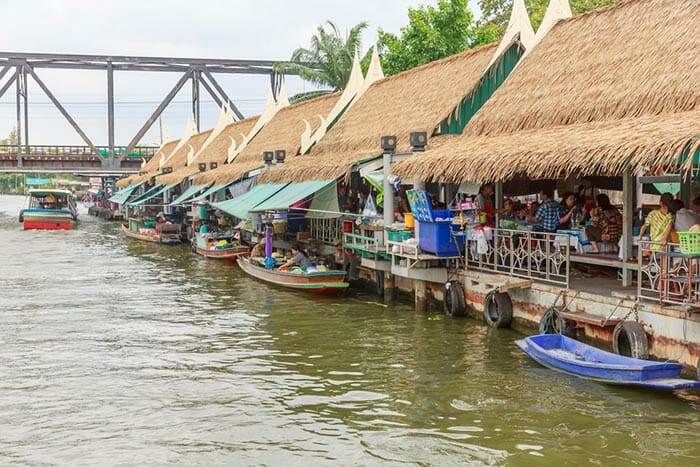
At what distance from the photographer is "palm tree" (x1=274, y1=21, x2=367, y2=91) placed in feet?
126

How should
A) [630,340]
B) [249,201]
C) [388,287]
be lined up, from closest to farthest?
1. [630,340]
2. [388,287]
3. [249,201]

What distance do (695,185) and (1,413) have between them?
37.9ft

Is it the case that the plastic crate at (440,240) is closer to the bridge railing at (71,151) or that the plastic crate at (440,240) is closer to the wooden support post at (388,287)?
the wooden support post at (388,287)

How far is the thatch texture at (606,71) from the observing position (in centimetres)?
1249

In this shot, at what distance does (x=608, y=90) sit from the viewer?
Result: 44.7 feet

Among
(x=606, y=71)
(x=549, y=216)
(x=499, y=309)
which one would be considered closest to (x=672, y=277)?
(x=499, y=309)

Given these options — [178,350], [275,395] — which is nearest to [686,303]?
[275,395]

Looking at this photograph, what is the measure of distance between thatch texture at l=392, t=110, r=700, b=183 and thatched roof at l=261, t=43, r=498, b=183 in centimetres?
290

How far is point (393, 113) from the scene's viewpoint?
2092 centimetres

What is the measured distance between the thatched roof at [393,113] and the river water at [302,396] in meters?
4.35

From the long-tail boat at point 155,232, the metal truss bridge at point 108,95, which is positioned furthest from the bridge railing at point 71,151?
the long-tail boat at point 155,232

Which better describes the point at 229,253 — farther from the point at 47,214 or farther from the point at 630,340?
the point at 47,214

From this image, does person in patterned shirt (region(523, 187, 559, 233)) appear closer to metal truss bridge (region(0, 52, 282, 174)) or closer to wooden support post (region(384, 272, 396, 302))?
wooden support post (region(384, 272, 396, 302))

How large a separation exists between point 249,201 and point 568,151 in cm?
1161
